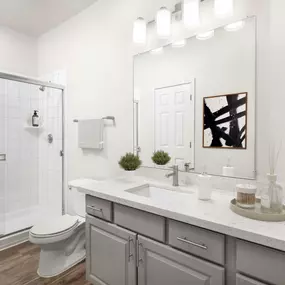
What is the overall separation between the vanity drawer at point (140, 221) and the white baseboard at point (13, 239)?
165cm

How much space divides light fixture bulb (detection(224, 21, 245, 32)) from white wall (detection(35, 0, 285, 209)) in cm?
10

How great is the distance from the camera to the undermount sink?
1594 mm

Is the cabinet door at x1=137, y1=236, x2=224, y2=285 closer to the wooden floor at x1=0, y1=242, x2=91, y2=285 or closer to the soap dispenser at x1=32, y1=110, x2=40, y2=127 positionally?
the wooden floor at x1=0, y1=242, x2=91, y2=285

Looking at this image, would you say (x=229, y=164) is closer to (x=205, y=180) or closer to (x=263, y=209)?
(x=205, y=180)

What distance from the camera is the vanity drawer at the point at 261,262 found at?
0.87 m

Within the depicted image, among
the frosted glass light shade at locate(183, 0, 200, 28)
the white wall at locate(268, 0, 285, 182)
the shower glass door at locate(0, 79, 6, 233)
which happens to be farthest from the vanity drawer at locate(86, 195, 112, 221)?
the shower glass door at locate(0, 79, 6, 233)

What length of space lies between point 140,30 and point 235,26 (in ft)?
2.57

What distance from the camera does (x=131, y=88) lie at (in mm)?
2104

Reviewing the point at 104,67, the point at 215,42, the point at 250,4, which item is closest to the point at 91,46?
the point at 104,67

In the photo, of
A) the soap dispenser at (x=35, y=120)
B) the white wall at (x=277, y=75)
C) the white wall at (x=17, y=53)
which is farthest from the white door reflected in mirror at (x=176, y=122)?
the white wall at (x=17, y=53)

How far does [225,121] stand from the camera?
1574 millimetres

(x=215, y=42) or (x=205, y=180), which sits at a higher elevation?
(x=215, y=42)

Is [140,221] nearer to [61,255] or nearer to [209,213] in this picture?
[209,213]

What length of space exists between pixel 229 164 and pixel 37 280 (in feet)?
5.86
